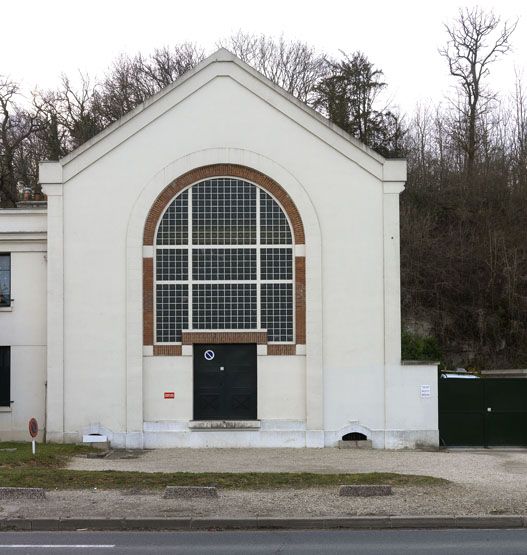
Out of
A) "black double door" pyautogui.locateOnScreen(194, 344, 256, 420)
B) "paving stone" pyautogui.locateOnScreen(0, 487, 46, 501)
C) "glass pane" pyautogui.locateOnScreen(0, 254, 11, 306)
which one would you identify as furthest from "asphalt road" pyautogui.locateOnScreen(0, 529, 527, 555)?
"glass pane" pyautogui.locateOnScreen(0, 254, 11, 306)

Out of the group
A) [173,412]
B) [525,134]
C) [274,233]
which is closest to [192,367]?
[173,412]

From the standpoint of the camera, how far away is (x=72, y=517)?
14.6 m

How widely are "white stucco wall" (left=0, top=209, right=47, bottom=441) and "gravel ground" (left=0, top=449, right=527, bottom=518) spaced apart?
20.8 ft

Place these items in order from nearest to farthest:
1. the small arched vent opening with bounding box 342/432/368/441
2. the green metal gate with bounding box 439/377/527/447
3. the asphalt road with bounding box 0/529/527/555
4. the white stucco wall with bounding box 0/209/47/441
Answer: the asphalt road with bounding box 0/529/527/555 < the small arched vent opening with bounding box 342/432/368/441 < the green metal gate with bounding box 439/377/527/447 < the white stucco wall with bounding box 0/209/47/441

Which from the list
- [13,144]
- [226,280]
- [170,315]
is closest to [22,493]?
[170,315]

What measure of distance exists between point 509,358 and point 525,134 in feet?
52.6

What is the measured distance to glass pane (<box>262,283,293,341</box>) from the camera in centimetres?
2697

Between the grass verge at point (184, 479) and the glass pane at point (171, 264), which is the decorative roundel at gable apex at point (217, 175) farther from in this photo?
the grass verge at point (184, 479)

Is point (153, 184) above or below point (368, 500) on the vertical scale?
above

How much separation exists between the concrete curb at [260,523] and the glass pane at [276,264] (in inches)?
522

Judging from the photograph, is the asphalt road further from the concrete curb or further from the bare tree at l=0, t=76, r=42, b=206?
the bare tree at l=0, t=76, r=42, b=206

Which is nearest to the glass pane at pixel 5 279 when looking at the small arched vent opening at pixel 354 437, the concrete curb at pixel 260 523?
the small arched vent opening at pixel 354 437

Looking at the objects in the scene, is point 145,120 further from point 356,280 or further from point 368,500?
point 368,500

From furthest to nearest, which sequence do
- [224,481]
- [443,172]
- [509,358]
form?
[443,172] → [509,358] → [224,481]
